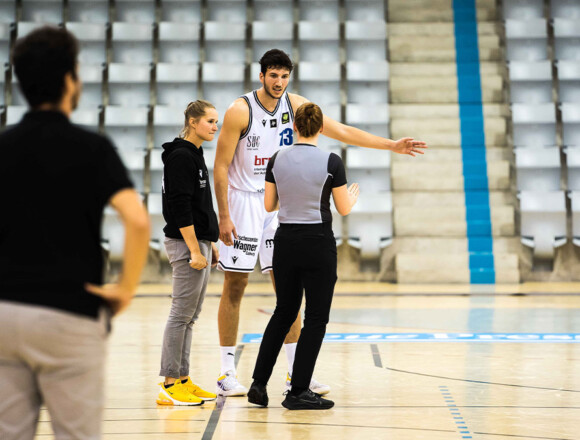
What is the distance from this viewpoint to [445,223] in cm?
1033

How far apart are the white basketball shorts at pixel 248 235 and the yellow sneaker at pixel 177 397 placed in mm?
593

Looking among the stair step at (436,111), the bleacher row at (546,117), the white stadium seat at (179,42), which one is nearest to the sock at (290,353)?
the bleacher row at (546,117)

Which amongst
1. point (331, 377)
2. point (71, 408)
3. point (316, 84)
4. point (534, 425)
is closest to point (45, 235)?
point (71, 408)

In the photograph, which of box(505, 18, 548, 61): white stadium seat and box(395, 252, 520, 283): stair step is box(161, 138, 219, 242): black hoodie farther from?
box(505, 18, 548, 61): white stadium seat

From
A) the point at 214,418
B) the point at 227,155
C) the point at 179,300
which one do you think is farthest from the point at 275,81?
the point at 214,418

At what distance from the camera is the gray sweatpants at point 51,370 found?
1.62 m

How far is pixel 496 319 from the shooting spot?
21.5 ft

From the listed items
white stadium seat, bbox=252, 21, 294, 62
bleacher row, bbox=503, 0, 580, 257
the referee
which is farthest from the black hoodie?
white stadium seat, bbox=252, 21, 294, 62

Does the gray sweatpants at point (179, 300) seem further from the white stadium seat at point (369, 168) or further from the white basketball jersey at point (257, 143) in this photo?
the white stadium seat at point (369, 168)

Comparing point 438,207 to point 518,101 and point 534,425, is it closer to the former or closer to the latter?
point 518,101

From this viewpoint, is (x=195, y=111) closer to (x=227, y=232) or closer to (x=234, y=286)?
(x=227, y=232)

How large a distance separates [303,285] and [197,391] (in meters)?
0.72

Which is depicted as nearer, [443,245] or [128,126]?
[443,245]

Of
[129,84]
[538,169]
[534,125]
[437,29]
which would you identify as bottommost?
[538,169]
